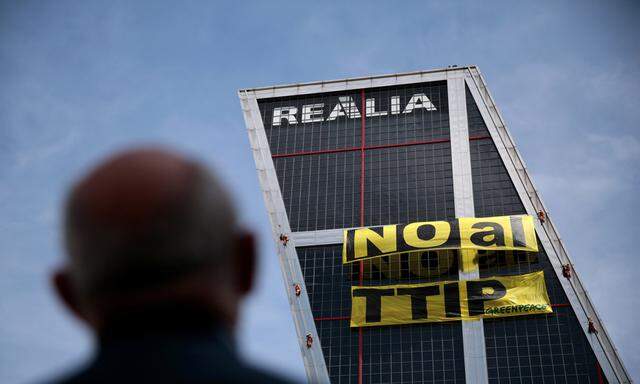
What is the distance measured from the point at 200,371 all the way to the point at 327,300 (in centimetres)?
4266

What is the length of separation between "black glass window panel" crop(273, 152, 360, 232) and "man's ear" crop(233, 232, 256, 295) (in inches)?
1727

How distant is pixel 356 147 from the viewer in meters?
48.9

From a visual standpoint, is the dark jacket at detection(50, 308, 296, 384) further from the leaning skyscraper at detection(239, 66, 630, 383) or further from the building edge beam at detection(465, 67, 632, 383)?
the building edge beam at detection(465, 67, 632, 383)

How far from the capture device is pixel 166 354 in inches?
71.7

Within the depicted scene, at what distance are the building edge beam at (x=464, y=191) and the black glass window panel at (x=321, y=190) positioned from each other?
607 cm

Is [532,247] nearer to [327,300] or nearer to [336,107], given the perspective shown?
[327,300]

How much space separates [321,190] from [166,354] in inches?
1811

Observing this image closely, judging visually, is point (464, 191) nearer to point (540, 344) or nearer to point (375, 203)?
point (375, 203)

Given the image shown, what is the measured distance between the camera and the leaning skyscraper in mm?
40844

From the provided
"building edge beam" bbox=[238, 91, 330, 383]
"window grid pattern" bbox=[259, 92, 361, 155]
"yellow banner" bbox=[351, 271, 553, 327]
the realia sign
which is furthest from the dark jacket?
the realia sign

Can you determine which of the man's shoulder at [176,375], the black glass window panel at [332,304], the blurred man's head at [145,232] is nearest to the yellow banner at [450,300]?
the black glass window panel at [332,304]

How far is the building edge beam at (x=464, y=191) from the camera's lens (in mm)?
40625

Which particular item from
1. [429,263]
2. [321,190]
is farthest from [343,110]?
[429,263]

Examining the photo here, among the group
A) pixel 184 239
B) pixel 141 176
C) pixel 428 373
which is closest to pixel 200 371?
pixel 184 239
